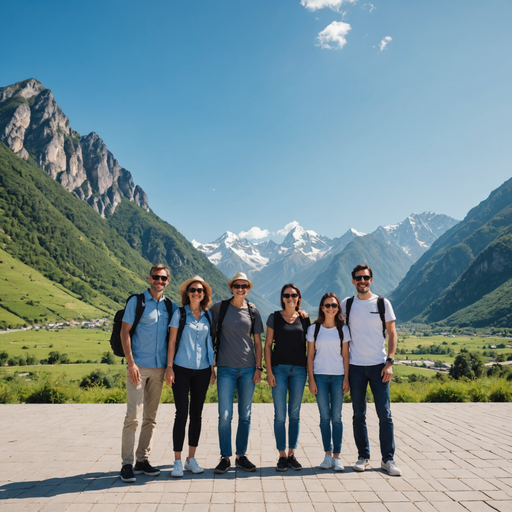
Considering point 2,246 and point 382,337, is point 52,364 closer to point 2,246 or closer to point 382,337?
point 382,337

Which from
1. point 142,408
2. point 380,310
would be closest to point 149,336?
point 142,408

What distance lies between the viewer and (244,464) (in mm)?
5477

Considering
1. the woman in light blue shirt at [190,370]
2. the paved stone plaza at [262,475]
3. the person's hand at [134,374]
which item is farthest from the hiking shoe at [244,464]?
the person's hand at [134,374]

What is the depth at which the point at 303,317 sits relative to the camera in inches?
230

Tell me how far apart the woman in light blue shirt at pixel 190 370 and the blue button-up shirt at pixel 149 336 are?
208mm

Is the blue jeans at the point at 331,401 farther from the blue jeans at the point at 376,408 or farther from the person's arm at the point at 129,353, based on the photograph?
the person's arm at the point at 129,353

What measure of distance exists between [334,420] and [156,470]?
113 inches

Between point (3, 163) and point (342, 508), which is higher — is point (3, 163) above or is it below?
above

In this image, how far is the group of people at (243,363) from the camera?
5.31m

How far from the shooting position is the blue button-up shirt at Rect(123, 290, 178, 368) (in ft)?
17.4

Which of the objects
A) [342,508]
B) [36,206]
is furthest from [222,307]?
[36,206]

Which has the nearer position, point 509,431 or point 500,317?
point 509,431

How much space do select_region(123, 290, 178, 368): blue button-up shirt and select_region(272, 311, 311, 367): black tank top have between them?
178 cm

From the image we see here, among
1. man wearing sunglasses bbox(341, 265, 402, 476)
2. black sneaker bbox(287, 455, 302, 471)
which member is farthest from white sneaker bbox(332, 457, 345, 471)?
black sneaker bbox(287, 455, 302, 471)
